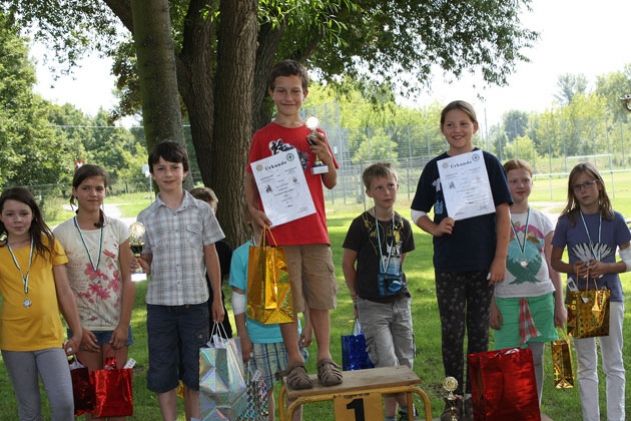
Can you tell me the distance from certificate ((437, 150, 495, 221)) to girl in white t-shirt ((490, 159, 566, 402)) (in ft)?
1.88

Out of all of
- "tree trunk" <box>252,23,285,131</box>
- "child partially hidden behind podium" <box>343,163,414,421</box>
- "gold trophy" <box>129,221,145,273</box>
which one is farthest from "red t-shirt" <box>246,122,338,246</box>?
"tree trunk" <box>252,23,285,131</box>

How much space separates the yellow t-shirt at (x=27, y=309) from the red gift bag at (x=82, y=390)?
24cm

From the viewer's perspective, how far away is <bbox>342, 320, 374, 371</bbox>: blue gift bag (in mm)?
4641

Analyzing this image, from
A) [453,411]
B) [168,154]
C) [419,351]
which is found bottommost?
[419,351]

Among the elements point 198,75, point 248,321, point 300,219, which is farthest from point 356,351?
point 198,75

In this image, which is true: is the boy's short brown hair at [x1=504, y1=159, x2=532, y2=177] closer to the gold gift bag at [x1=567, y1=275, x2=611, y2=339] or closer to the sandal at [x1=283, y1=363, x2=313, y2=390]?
the gold gift bag at [x1=567, y1=275, x2=611, y2=339]

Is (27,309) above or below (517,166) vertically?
below

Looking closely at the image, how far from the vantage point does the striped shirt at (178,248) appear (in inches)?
164

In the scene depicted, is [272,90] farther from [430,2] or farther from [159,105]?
[430,2]

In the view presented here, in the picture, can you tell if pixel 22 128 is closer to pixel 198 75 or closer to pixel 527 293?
pixel 198 75

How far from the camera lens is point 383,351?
4.52 m

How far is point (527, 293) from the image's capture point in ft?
14.5

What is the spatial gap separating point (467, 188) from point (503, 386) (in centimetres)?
103

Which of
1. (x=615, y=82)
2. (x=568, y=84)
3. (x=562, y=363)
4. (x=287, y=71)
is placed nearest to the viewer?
(x=287, y=71)
